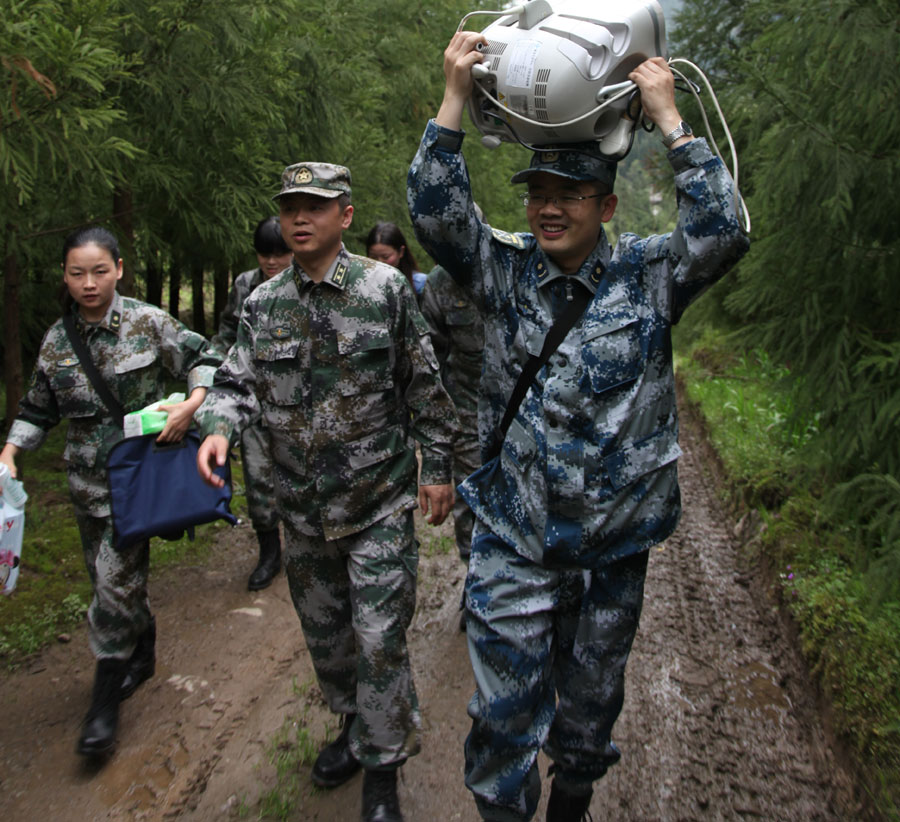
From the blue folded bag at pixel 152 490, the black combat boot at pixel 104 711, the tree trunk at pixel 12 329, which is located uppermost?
the blue folded bag at pixel 152 490

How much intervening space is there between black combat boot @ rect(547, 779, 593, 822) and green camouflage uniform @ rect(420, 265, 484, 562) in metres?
2.17

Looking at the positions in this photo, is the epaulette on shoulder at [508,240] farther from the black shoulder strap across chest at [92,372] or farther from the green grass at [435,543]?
the green grass at [435,543]

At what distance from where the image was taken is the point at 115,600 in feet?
12.6

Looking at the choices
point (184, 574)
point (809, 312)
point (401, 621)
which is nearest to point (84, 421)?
point (401, 621)

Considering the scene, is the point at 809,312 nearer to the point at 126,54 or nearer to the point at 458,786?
the point at 458,786

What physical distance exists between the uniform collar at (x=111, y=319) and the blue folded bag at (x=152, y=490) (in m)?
0.73

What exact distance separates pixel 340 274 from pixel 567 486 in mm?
1369

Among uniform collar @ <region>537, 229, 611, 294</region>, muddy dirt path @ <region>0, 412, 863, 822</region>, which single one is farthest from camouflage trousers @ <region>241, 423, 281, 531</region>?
uniform collar @ <region>537, 229, 611, 294</region>

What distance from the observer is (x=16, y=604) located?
5113 mm

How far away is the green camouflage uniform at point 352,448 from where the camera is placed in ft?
10.8

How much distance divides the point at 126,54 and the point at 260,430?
9.71ft

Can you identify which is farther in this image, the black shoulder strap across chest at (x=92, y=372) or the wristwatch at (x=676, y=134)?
the black shoulder strap across chest at (x=92, y=372)

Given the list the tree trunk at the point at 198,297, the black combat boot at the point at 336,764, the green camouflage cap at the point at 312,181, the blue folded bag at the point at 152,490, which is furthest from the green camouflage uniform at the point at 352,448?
the tree trunk at the point at 198,297

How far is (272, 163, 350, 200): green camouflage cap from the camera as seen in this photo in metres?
3.30
